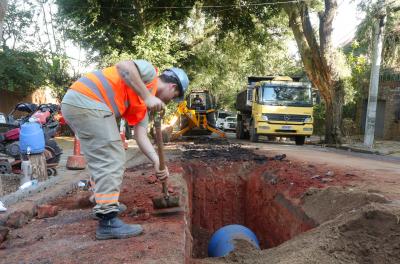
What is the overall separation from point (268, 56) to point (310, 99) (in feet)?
29.3

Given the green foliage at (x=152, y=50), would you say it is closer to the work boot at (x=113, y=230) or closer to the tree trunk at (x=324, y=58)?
the tree trunk at (x=324, y=58)

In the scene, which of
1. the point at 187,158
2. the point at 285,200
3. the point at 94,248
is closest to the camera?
the point at 94,248

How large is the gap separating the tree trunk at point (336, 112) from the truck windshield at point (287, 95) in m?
1.33

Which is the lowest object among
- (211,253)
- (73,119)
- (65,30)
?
(211,253)

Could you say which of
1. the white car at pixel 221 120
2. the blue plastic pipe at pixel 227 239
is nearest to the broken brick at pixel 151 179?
the blue plastic pipe at pixel 227 239

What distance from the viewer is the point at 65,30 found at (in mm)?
19453

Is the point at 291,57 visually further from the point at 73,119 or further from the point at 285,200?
the point at 73,119

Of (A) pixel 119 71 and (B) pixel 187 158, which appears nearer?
(A) pixel 119 71

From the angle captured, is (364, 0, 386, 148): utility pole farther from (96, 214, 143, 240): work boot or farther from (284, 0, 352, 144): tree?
(96, 214, 143, 240): work boot

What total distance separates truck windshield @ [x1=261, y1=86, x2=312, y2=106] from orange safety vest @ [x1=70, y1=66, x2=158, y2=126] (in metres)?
14.2

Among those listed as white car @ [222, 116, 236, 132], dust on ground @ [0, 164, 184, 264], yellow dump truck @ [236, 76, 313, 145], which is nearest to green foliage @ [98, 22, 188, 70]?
yellow dump truck @ [236, 76, 313, 145]

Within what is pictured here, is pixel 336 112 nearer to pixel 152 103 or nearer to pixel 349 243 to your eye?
pixel 349 243

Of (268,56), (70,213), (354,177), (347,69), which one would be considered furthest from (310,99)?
(70,213)

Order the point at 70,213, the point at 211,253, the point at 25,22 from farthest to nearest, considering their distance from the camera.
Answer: the point at 25,22
the point at 211,253
the point at 70,213
